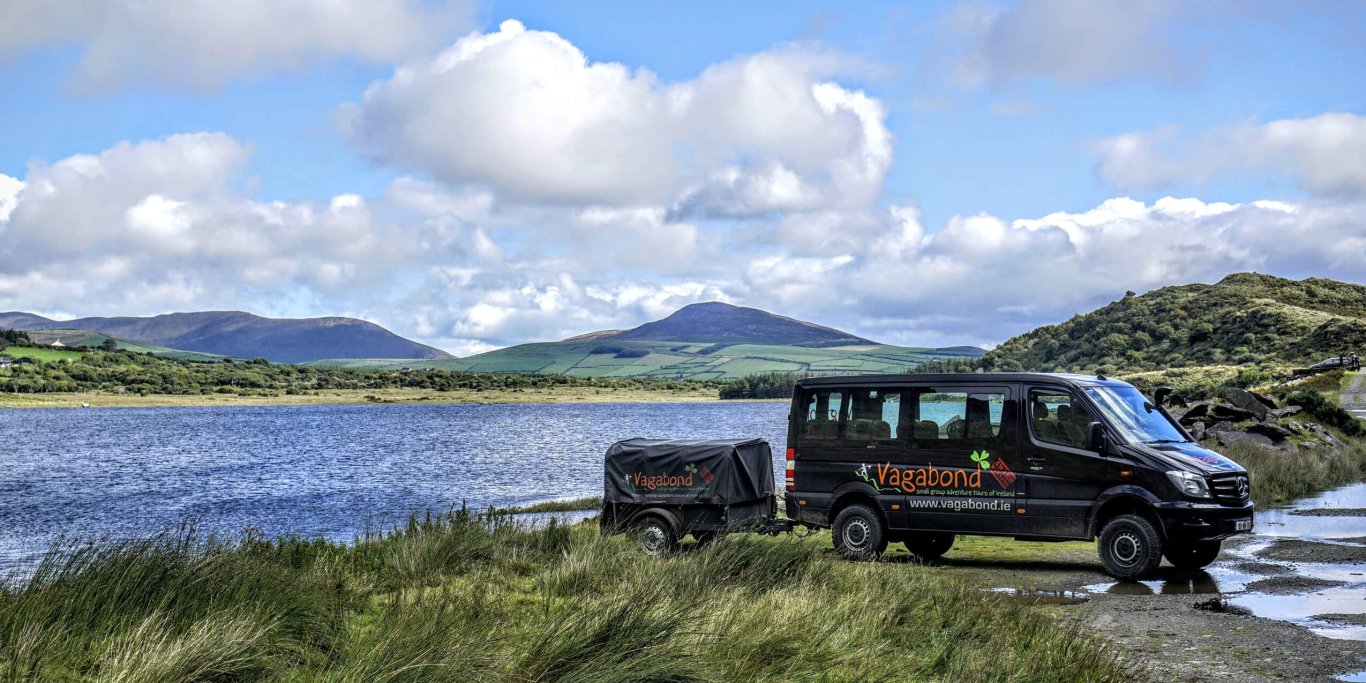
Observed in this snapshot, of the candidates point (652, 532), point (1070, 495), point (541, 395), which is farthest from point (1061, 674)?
point (541, 395)

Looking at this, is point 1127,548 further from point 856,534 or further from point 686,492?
point 686,492

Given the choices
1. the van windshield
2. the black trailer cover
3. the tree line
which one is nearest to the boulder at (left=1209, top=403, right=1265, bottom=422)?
the van windshield

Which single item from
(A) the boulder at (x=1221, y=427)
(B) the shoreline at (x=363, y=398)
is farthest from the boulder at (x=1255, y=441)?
(B) the shoreline at (x=363, y=398)

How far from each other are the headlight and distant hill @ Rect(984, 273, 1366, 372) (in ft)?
239

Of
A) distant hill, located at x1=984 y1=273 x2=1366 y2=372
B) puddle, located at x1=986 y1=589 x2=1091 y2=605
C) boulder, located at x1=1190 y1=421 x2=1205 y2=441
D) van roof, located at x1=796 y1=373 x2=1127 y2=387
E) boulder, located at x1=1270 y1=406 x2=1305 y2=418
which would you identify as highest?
distant hill, located at x1=984 y1=273 x2=1366 y2=372

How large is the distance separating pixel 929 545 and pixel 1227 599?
16.3 ft

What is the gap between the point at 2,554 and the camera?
23.7 metres

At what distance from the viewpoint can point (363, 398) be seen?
16825 centimetres

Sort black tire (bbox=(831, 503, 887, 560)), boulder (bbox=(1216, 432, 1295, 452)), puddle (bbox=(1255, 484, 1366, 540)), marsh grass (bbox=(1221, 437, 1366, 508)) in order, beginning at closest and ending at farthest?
black tire (bbox=(831, 503, 887, 560)) < puddle (bbox=(1255, 484, 1366, 540)) < marsh grass (bbox=(1221, 437, 1366, 508)) < boulder (bbox=(1216, 432, 1295, 452))

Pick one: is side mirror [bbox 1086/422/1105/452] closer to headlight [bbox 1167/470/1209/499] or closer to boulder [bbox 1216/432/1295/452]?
headlight [bbox 1167/470/1209/499]

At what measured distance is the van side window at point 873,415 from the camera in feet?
50.8

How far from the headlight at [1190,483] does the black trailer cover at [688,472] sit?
542 centimetres

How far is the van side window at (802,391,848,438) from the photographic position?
52.0 feet

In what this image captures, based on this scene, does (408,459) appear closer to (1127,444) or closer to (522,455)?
(522,455)
